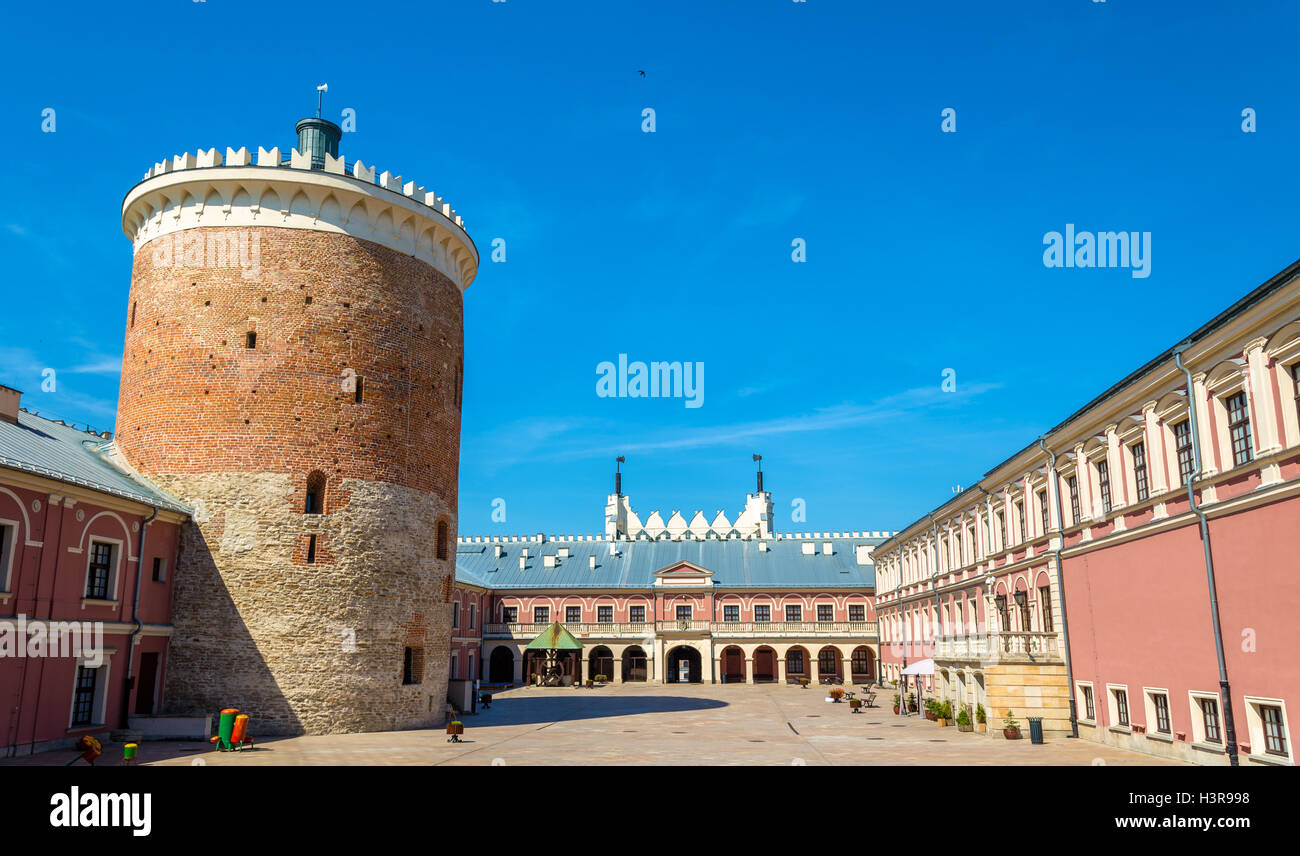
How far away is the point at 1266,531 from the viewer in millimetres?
17078

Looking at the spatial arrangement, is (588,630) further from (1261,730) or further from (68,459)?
(1261,730)

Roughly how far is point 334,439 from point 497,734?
11.1 m

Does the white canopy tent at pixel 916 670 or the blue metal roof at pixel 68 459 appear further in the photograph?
the white canopy tent at pixel 916 670

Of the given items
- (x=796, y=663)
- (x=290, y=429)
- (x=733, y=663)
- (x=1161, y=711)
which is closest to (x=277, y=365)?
(x=290, y=429)

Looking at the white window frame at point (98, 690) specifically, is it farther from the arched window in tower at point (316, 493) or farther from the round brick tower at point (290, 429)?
the arched window in tower at point (316, 493)

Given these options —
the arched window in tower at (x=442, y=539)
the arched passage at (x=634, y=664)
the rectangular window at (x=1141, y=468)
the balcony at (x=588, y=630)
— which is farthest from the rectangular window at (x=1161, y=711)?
the arched passage at (x=634, y=664)

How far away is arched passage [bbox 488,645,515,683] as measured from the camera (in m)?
67.4

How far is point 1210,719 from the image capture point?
1938 centimetres

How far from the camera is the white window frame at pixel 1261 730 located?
16.4 m

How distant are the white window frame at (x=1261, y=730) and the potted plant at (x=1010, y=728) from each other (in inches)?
361

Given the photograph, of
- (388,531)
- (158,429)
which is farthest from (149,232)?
(388,531)

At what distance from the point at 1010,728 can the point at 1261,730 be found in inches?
374

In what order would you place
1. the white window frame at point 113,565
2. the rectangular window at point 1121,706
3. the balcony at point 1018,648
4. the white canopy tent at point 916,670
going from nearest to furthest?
the rectangular window at point 1121,706 < the white window frame at point 113,565 < the balcony at point 1018,648 < the white canopy tent at point 916,670

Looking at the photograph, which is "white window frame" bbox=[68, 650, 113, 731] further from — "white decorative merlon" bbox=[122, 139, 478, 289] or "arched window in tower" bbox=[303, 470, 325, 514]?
"white decorative merlon" bbox=[122, 139, 478, 289]
